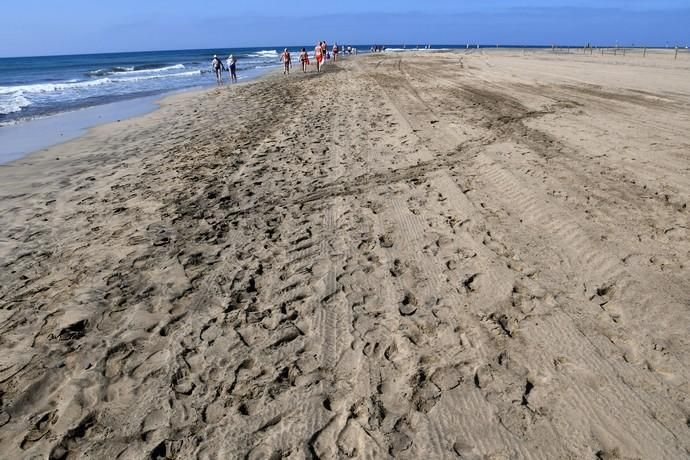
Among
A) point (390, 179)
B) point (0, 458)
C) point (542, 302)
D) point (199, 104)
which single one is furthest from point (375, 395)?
point (199, 104)

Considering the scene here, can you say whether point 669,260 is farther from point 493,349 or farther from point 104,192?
point 104,192

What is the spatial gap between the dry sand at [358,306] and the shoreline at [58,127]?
128 inches

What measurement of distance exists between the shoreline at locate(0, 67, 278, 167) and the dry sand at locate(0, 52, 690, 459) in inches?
128

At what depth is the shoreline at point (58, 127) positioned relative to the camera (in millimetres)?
10062

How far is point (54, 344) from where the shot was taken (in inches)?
126

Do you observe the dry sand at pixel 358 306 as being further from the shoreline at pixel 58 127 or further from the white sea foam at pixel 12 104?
the white sea foam at pixel 12 104

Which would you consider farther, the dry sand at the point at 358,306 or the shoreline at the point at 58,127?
the shoreline at the point at 58,127

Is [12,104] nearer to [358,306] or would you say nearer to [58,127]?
[58,127]

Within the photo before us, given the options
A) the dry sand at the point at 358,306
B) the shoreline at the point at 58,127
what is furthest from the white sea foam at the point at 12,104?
→ the dry sand at the point at 358,306

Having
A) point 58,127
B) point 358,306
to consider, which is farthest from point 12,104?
point 358,306

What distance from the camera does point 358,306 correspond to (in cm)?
344

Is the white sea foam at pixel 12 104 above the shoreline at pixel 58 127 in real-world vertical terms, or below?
above

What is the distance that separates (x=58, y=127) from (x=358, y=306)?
13837 mm

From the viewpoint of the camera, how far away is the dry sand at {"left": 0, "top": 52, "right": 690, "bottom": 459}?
2389 millimetres
